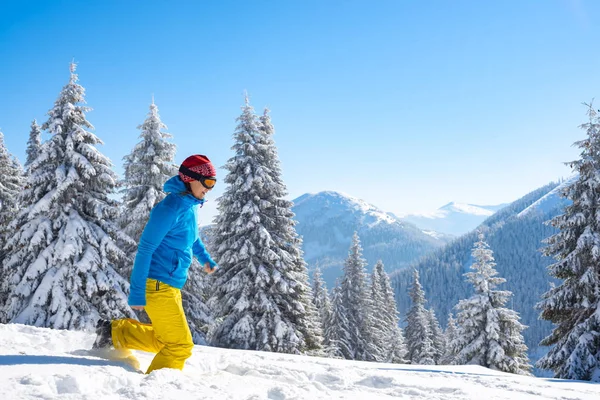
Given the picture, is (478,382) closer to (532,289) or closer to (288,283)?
(288,283)

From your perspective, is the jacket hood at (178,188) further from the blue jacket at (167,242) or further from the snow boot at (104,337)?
the snow boot at (104,337)

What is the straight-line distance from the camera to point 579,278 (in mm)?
13562

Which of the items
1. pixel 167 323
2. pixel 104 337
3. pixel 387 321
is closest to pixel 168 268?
pixel 167 323

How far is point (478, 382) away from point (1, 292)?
1724 centimetres

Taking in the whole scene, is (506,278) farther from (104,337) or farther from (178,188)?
(178,188)

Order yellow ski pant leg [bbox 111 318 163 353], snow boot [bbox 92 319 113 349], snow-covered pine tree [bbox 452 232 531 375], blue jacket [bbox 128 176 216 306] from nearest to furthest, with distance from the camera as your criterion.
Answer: blue jacket [bbox 128 176 216 306] → yellow ski pant leg [bbox 111 318 163 353] → snow boot [bbox 92 319 113 349] → snow-covered pine tree [bbox 452 232 531 375]

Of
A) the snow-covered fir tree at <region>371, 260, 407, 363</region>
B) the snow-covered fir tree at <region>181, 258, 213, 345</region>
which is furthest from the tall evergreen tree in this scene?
the snow-covered fir tree at <region>181, 258, 213, 345</region>

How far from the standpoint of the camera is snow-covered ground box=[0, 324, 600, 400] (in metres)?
3.16

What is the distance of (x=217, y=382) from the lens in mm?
3992

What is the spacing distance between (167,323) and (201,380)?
662 mm

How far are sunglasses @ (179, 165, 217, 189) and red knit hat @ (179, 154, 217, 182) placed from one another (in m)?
0.02

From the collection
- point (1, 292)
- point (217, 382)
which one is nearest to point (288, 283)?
point (1, 292)

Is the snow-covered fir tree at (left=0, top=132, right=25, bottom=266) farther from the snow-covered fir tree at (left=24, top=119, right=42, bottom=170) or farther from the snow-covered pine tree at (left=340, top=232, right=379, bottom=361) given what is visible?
the snow-covered pine tree at (left=340, top=232, right=379, bottom=361)

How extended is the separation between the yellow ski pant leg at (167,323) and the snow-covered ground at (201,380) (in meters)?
0.27
